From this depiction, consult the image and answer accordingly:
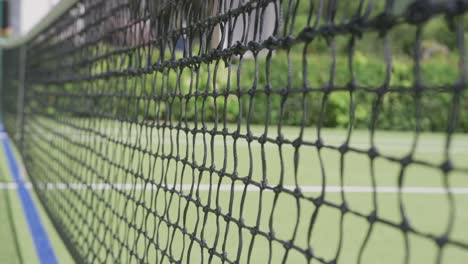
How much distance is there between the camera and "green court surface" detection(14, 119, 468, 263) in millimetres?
1744

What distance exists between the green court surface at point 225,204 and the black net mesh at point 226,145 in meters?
0.01

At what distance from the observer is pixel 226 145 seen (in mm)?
1537

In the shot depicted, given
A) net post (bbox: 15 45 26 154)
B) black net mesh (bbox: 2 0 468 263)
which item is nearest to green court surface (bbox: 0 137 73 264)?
black net mesh (bbox: 2 0 468 263)

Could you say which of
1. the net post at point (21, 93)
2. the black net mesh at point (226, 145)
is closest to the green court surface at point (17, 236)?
the black net mesh at point (226, 145)

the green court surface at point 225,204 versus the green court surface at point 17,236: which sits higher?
the green court surface at point 225,204

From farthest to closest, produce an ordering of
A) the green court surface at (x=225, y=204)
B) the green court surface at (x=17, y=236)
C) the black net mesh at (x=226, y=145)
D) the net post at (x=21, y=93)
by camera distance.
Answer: the net post at (x=21, y=93) < the green court surface at (x=17, y=236) < the green court surface at (x=225, y=204) < the black net mesh at (x=226, y=145)

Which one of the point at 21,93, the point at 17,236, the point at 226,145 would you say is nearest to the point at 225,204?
the point at 17,236

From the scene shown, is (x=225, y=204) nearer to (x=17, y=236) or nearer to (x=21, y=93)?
(x=17, y=236)

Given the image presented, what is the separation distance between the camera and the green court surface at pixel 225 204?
1.74m

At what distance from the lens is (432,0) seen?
0.75m

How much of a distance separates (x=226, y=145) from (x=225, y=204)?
7.96ft

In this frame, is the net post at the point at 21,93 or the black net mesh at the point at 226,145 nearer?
the black net mesh at the point at 226,145

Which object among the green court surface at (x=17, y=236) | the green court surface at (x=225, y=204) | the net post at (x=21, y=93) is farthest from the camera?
the net post at (x=21, y=93)

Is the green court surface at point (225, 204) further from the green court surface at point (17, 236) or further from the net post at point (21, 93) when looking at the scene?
the net post at point (21, 93)
